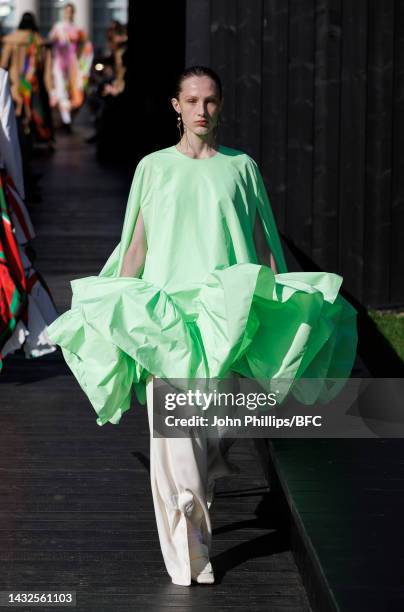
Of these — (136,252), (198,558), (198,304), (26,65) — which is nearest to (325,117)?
(136,252)

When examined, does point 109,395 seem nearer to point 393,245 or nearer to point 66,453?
point 66,453

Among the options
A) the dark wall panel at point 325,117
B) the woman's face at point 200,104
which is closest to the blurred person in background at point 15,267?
the dark wall panel at point 325,117

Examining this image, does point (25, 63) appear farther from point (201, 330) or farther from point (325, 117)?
point (201, 330)

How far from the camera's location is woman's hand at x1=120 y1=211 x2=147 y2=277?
5586mm

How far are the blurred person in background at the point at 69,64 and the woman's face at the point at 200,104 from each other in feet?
77.1

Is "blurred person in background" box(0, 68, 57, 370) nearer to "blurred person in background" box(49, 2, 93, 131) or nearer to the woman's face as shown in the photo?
the woman's face

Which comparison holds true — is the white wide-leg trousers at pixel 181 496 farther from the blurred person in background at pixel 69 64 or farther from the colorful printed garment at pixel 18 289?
the blurred person in background at pixel 69 64

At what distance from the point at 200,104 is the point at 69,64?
24139mm

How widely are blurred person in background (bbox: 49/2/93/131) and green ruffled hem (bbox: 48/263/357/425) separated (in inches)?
930

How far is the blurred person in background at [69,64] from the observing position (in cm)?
2883

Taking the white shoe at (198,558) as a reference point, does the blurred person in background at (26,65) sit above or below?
below

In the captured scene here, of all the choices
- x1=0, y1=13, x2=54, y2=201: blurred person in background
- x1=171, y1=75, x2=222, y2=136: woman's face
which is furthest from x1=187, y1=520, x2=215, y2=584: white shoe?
x1=0, y1=13, x2=54, y2=201: blurred person in background

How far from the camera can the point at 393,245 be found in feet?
39.9

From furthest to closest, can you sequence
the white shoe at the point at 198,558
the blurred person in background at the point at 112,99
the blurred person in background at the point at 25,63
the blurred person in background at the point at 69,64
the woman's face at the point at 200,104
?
the blurred person in background at the point at 69,64 → the blurred person in background at the point at 112,99 → the blurred person in background at the point at 25,63 → the woman's face at the point at 200,104 → the white shoe at the point at 198,558
